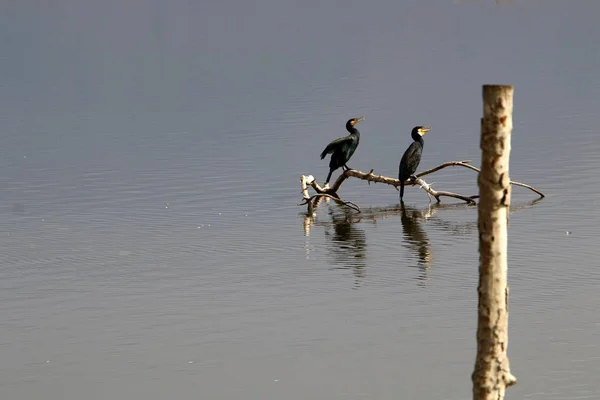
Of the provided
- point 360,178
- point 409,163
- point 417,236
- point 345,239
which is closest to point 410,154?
point 409,163

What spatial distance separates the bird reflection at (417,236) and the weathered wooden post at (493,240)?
6631mm

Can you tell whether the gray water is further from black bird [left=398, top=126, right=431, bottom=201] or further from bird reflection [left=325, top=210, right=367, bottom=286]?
black bird [left=398, top=126, right=431, bottom=201]

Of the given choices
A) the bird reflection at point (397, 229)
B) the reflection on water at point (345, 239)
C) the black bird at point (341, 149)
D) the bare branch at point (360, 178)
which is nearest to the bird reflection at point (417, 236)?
the bird reflection at point (397, 229)

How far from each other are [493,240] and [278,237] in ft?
32.2

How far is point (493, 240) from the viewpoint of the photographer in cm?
724

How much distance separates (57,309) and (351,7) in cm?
4909

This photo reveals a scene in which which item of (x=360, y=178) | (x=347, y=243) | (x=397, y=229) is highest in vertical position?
(x=360, y=178)

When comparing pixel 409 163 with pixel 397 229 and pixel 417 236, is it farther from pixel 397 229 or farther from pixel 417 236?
pixel 417 236

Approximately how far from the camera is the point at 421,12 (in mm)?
55281

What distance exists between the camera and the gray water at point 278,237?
11.6m

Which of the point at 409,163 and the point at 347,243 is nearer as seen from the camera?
the point at 347,243

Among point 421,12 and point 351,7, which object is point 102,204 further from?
point 351,7

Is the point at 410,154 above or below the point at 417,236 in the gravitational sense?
above

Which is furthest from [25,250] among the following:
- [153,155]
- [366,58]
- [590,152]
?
[366,58]
